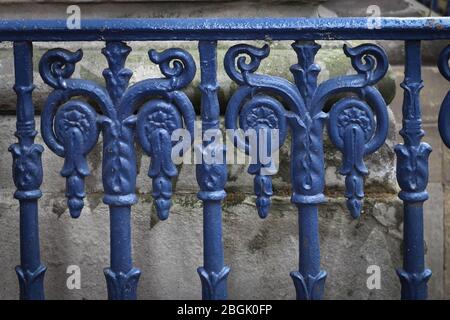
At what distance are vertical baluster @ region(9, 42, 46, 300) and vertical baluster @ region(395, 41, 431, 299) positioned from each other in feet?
3.08

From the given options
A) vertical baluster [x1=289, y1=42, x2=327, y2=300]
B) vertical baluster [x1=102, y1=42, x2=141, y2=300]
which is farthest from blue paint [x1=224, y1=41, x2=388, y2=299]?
vertical baluster [x1=102, y1=42, x2=141, y2=300]

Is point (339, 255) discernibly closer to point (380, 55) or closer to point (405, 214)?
point (405, 214)

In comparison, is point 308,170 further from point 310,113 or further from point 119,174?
point 119,174

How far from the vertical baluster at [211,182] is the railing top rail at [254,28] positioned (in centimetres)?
5

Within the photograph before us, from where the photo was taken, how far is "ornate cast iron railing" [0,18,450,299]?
1877mm

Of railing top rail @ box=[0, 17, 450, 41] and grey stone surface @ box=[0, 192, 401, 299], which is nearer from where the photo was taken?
railing top rail @ box=[0, 17, 450, 41]

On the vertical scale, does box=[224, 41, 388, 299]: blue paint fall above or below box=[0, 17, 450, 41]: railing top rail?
below

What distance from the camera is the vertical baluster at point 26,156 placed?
1.93 meters

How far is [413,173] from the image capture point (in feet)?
6.27

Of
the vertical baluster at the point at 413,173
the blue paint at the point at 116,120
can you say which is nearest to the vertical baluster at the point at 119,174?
the blue paint at the point at 116,120

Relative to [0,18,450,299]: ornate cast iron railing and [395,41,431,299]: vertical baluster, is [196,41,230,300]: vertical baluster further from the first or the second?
[395,41,431,299]: vertical baluster

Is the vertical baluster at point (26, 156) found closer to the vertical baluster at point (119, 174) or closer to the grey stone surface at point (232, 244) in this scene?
the vertical baluster at point (119, 174)

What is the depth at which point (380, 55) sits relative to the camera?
1.89 m

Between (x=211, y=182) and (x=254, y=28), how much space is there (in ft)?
1.32
